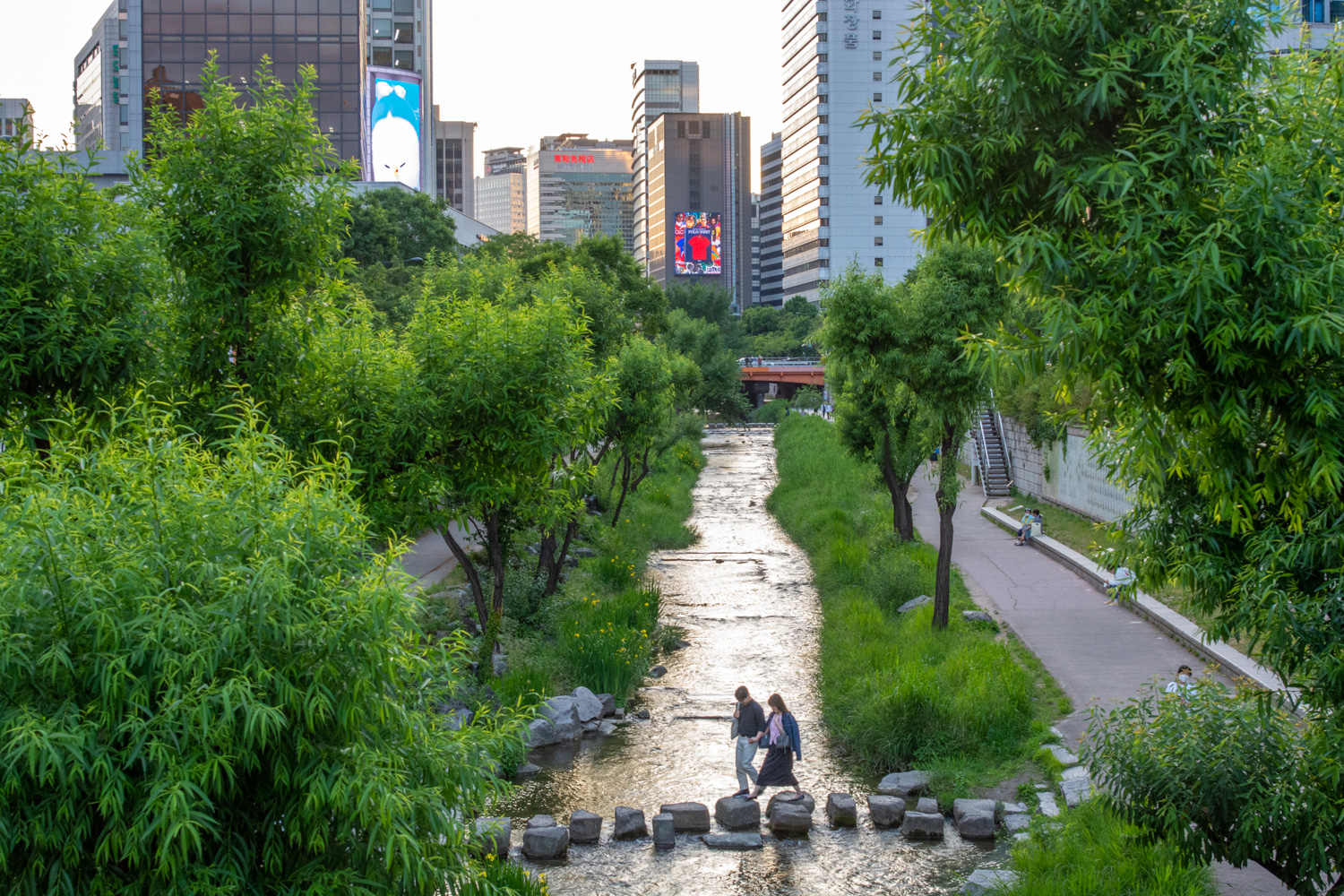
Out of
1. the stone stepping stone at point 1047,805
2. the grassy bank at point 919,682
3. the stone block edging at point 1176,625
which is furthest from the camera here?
the stone block edging at point 1176,625

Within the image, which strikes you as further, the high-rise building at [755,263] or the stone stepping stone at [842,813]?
the high-rise building at [755,263]

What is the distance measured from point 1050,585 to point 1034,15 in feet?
57.7

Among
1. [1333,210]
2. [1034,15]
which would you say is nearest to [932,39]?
[1034,15]

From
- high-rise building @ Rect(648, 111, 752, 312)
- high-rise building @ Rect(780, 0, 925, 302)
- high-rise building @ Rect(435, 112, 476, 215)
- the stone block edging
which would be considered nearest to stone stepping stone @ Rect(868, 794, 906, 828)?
the stone block edging

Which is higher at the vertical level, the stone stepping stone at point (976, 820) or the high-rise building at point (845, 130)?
the high-rise building at point (845, 130)

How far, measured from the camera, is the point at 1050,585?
21016 mm

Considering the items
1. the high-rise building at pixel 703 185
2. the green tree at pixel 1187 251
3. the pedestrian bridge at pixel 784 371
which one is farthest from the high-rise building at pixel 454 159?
the green tree at pixel 1187 251

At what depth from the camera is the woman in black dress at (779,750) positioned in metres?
11.2

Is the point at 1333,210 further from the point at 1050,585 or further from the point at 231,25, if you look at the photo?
the point at 231,25

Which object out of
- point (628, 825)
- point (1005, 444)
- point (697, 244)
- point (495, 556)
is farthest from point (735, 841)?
point (697, 244)

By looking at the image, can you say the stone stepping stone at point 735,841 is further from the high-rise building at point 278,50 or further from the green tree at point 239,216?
the high-rise building at point 278,50

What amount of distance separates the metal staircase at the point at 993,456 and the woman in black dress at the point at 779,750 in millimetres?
26066

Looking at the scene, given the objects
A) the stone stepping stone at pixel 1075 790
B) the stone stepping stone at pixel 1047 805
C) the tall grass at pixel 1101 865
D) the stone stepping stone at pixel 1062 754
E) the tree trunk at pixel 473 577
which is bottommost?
the stone stepping stone at pixel 1047 805

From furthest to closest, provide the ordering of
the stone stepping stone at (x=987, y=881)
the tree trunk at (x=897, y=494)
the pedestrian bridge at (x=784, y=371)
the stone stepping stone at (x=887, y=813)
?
the pedestrian bridge at (x=784, y=371) → the tree trunk at (x=897, y=494) → the stone stepping stone at (x=887, y=813) → the stone stepping stone at (x=987, y=881)
